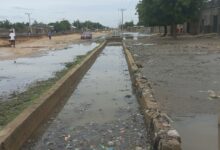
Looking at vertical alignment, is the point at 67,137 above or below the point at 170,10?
below

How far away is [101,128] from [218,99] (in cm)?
346

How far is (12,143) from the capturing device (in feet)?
23.7

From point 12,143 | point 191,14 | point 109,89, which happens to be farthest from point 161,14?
point 12,143

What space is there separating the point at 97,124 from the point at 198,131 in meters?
2.41

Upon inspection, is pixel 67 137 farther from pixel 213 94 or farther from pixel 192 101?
pixel 213 94

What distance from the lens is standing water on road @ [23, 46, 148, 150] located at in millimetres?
7793

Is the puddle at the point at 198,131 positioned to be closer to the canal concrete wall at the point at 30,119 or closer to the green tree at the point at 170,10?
the canal concrete wall at the point at 30,119

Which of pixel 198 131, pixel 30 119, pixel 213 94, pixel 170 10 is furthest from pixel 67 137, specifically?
pixel 170 10

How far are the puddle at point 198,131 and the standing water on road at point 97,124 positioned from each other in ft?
2.49

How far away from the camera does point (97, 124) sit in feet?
30.4

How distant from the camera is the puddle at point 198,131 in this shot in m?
7.05

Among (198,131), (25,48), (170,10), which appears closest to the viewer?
(198,131)

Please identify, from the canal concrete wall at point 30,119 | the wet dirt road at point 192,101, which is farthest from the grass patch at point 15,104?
the wet dirt road at point 192,101

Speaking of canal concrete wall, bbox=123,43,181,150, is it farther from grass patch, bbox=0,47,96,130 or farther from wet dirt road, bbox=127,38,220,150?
grass patch, bbox=0,47,96,130
